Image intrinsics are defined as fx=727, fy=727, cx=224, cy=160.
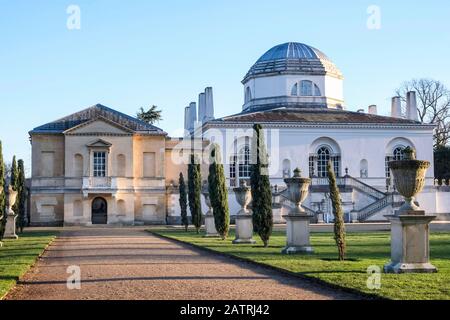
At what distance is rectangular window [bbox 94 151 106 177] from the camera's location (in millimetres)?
54125

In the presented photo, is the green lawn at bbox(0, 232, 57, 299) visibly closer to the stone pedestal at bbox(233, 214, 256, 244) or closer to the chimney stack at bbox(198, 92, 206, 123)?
the stone pedestal at bbox(233, 214, 256, 244)

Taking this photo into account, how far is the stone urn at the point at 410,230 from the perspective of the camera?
1505cm

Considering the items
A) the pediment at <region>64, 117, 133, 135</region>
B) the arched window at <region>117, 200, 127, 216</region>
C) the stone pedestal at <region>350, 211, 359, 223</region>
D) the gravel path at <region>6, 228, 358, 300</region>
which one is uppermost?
the pediment at <region>64, 117, 133, 135</region>

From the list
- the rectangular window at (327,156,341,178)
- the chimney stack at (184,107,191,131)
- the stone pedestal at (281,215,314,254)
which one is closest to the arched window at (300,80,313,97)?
the rectangular window at (327,156,341,178)

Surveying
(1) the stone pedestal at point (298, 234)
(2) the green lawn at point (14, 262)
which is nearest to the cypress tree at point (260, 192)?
(1) the stone pedestal at point (298, 234)

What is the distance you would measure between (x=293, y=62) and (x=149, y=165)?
53.7 feet

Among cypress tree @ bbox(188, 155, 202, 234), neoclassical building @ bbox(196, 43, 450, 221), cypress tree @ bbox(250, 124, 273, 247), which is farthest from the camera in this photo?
neoclassical building @ bbox(196, 43, 450, 221)

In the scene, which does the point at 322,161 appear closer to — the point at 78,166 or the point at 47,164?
the point at 78,166

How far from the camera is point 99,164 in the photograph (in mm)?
54250

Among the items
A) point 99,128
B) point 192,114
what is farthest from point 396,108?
point 99,128

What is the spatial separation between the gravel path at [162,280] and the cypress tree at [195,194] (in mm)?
16388

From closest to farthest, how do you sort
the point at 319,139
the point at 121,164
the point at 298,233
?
the point at 298,233 < the point at 121,164 < the point at 319,139

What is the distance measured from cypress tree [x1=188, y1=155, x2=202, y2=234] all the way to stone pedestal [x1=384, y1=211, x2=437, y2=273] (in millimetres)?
23778

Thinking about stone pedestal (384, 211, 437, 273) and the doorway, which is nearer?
stone pedestal (384, 211, 437, 273)
